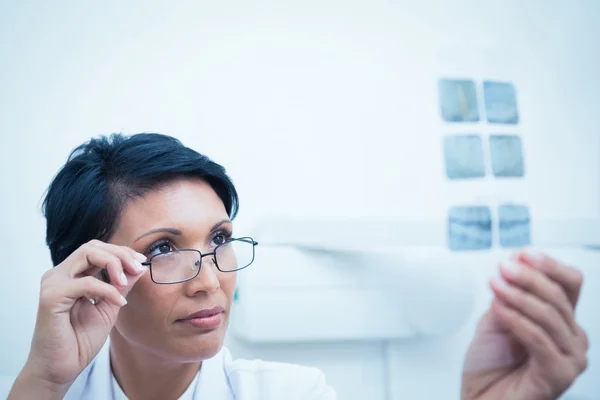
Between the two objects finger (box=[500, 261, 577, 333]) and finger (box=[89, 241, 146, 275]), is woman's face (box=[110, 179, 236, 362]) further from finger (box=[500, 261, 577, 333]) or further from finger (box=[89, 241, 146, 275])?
finger (box=[500, 261, 577, 333])

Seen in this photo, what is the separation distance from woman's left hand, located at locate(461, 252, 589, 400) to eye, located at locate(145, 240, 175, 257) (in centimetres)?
41

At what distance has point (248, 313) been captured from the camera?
0.78m

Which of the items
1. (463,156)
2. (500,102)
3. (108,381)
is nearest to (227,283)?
(108,381)

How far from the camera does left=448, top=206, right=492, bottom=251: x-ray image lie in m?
0.79

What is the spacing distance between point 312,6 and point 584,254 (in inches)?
27.3

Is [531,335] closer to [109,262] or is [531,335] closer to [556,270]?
[556,270]

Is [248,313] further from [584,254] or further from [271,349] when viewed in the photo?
[584,254]

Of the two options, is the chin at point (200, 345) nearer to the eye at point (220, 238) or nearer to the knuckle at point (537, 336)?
the eye at point (220, 238)

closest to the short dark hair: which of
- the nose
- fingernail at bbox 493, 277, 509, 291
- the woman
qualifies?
the woman

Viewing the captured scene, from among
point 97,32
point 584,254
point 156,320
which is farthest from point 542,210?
point 97,32

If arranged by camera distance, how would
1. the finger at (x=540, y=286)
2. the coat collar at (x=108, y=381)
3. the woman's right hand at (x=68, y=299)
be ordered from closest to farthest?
1. the finger at (x=540, y=286)
2. the woman's right hand at (x=68, y=299)
3. the coat collar at (x=108, y=381)

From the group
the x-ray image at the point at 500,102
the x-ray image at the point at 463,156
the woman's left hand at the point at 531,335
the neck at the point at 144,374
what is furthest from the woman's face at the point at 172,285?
the x-ray image at the point at 500,102

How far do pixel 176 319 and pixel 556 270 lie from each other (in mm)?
469

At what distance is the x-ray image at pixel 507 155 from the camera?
0.82 metres
